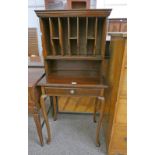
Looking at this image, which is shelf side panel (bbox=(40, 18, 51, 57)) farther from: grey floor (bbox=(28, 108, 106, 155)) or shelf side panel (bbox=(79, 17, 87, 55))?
grey floor (bbox=(28, 108, 106, 155))

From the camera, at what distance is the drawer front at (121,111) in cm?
108

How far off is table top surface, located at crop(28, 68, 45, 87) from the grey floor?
720 millimetres

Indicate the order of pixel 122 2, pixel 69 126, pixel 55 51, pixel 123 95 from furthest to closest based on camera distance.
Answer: pixel 122 2
pixel 69 126
pixel 55 51
pixel 123 95

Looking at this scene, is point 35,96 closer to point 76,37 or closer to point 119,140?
point 76,37

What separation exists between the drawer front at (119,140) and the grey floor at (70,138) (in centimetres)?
16

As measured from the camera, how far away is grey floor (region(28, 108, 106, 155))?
1409mm

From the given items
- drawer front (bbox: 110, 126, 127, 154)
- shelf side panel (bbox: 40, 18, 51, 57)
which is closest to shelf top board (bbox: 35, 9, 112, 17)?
shelf side panel (bbox: 40, 18, 51, 57)

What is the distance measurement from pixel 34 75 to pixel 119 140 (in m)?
1.03
